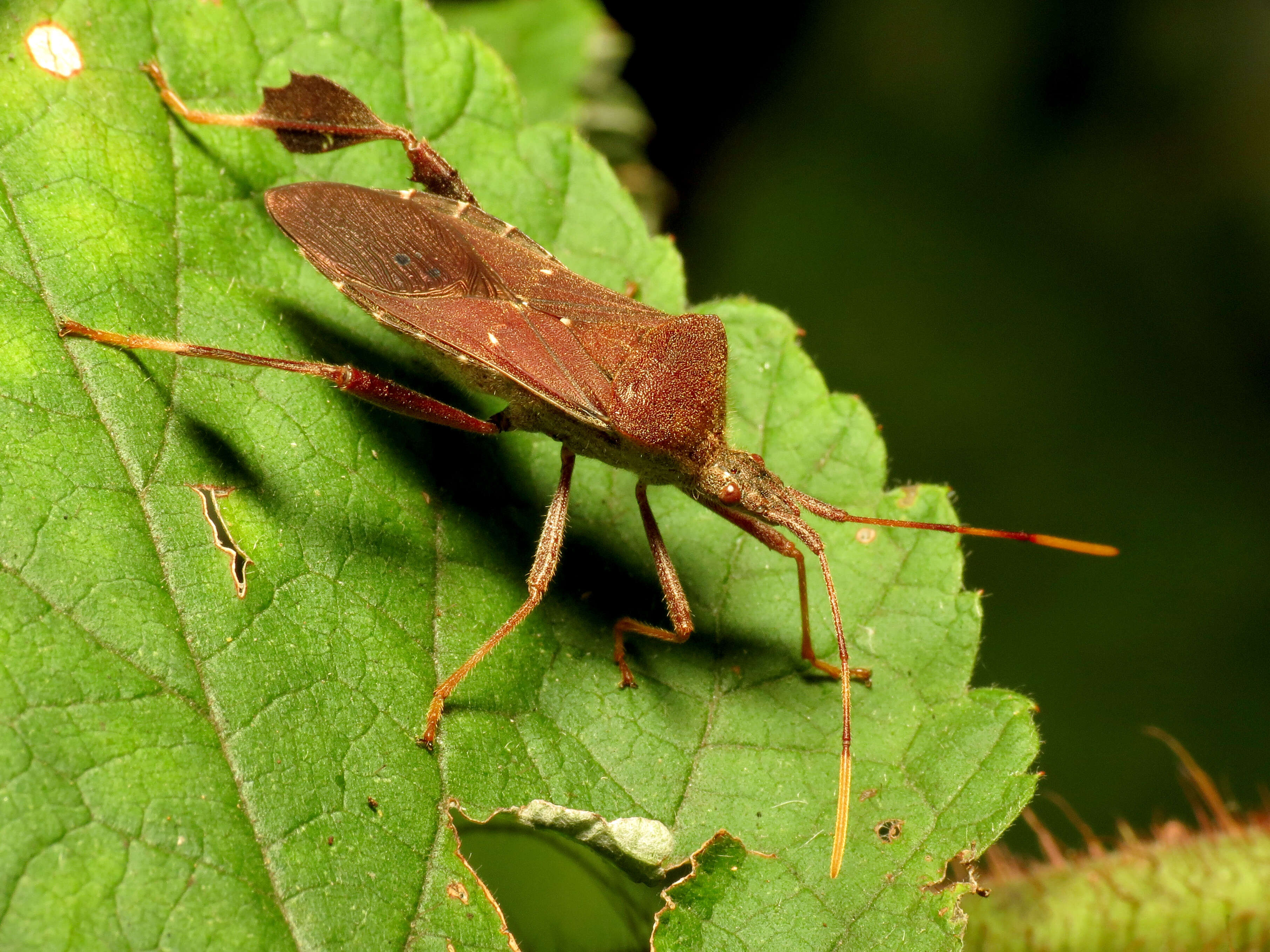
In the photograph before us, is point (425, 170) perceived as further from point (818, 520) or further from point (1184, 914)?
point (1184, 914)

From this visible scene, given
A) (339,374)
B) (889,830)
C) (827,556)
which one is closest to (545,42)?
(339,374)

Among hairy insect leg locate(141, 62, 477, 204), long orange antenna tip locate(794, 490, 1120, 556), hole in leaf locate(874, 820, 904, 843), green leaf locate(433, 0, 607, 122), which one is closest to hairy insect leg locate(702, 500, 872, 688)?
long orange antenna tip locate(794, 490, 1120, 556)

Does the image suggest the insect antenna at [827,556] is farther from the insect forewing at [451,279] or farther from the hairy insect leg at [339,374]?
the hairy insect leg at [339,374]

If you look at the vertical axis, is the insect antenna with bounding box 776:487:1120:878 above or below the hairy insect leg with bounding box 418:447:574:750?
above

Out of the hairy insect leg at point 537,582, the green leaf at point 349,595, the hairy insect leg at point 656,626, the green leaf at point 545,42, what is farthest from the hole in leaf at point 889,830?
the green leaf at point 545,42

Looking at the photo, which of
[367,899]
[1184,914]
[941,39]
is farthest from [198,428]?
[941,39]

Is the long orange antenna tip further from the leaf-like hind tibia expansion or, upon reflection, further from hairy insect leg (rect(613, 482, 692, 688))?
the leaf-like hind tibia expansion
